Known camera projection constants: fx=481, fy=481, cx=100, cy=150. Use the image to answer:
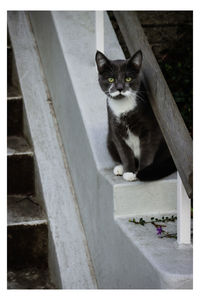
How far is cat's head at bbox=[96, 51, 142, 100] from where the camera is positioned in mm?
2129

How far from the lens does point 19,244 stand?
238cm

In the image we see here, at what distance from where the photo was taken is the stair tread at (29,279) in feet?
7.39

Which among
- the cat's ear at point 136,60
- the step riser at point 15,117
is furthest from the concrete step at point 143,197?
the step riser at point 15,117

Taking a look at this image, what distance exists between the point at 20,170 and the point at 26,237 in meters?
0.43

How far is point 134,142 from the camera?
88.5 inches

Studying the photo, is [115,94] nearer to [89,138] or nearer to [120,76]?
[120,76]

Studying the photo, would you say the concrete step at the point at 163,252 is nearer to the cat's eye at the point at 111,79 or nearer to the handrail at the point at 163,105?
the handrail at the point at 163,105

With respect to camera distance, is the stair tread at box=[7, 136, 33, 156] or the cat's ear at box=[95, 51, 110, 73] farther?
the stair tread at box=[7, 136, 33, 156]

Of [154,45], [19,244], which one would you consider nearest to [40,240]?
[19,244]

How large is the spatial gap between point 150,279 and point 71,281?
634 mm

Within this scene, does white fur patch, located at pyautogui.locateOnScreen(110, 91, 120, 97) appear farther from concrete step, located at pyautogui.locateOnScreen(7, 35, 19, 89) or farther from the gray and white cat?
concrete step, located at pyautogui.locateOnScreen(7, 35, 19, 89)

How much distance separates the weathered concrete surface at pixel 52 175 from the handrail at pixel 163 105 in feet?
2.46

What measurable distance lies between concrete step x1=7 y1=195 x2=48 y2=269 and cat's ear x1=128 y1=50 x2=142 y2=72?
2.89 ft

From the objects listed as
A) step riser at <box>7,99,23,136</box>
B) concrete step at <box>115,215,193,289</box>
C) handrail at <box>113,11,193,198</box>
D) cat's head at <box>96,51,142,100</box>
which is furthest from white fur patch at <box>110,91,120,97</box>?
step riser at <box>7,99,23,136</box>
